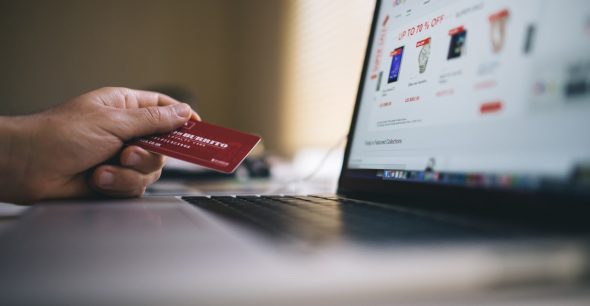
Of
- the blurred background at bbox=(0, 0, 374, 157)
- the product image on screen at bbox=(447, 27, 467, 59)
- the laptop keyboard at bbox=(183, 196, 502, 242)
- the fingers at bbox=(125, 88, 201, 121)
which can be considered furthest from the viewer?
the blurred background at bbox=(0, 0, 374, 157)

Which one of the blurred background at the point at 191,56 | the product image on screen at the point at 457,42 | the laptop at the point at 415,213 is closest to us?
the laptop at the point at 415,213

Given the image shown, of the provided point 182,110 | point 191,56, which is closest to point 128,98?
point 182,110

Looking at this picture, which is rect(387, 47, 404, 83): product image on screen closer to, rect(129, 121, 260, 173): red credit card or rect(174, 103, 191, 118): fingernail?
rect(129, 121, 260, 173): red credit card

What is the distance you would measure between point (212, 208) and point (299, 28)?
7.82 feet

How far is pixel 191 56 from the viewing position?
380 centimetres

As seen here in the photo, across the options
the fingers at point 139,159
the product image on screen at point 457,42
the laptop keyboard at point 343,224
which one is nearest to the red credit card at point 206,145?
the fingers at point 139,159

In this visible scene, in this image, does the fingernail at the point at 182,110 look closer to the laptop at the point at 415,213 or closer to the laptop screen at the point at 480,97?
the laptop at the point at 415,213

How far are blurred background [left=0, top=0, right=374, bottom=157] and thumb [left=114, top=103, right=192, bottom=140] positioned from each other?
170cm

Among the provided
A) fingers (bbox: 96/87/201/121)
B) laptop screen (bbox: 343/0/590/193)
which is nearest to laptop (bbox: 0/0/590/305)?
laptop screen (bbox: 343/0/590/193)

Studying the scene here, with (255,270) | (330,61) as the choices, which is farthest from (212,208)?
(330,61)

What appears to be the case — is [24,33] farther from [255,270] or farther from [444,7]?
[255,270]

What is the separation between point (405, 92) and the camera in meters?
0.67

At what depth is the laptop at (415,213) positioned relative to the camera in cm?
23

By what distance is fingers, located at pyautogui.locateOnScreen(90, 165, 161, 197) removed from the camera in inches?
28.0
